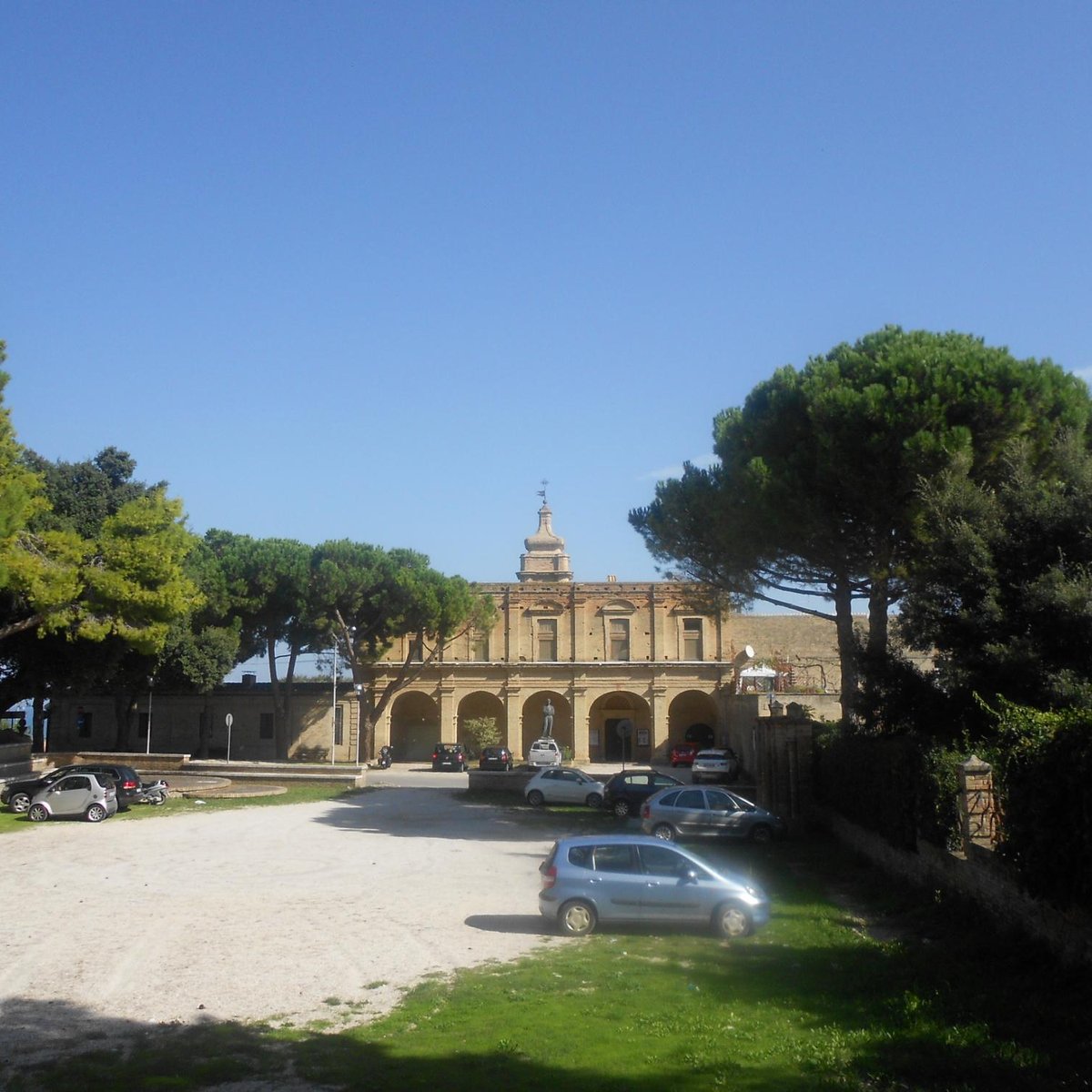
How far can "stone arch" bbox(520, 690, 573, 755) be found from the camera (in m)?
60.4

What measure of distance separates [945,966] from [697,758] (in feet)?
94.6

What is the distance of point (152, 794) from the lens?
30906 mm

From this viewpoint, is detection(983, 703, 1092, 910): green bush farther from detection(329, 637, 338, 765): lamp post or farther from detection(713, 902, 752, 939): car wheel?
detection(329, 637, 338, 765): lamp post

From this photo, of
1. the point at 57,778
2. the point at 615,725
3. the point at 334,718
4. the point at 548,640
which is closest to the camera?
the point at 57,778

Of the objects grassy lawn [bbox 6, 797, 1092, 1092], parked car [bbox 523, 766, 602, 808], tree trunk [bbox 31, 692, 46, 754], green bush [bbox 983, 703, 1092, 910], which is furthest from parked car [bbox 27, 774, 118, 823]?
tree trunk [bbox 31, 692, 46, 754]

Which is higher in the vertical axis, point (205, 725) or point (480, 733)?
point (205, 725)

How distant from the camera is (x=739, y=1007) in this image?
10211 millimetres

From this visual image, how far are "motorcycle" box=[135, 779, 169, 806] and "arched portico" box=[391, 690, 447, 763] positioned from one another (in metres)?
30.9

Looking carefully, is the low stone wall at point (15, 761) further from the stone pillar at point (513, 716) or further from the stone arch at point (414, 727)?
the stone pillar at point (513, 716)

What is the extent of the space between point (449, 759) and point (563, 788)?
19.9 metres

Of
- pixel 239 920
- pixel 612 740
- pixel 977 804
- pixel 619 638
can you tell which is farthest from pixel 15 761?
pixel 612 740

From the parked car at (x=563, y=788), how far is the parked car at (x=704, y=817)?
8553mm

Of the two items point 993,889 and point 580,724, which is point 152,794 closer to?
point 993,889

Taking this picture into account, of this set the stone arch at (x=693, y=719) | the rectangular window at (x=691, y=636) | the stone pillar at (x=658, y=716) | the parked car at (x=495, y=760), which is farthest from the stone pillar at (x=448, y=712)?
the parked car at (x=495, y=760)
